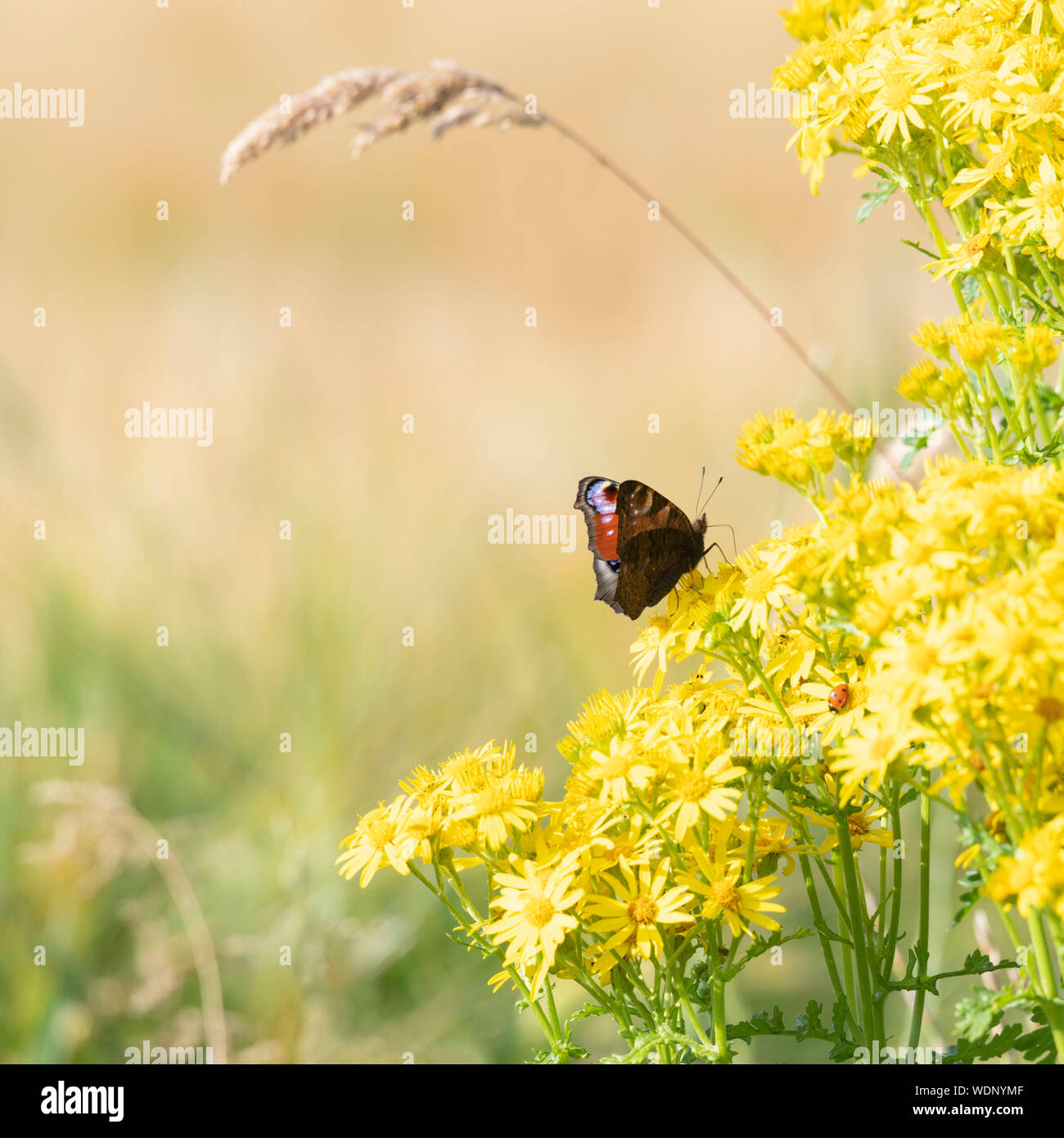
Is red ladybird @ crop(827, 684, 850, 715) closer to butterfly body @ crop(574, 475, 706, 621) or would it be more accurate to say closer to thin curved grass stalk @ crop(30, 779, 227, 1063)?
butterfly body @ crop(574, 475, 706, 621)

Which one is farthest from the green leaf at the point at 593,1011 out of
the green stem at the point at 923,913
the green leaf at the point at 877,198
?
the green leaf at the point at 877,198

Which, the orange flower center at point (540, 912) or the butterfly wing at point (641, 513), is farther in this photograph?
the butterfly wing at point (641, 513)

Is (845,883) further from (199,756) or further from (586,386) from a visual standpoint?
(586,386)

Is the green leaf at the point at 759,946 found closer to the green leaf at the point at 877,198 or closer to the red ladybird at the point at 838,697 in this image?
the red ladybird at the point at 838,697

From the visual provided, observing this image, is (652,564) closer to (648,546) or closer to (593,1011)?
(648,546)
